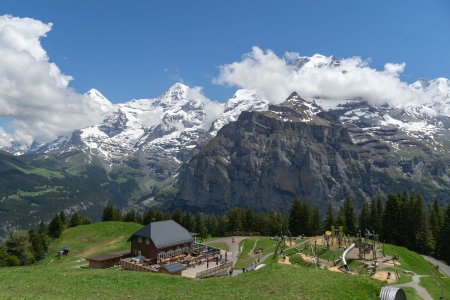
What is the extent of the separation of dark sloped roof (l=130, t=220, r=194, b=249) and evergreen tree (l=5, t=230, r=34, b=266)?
39.5m

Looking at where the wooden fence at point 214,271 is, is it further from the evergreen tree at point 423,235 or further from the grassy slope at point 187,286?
the evergreen tree at point 423,235

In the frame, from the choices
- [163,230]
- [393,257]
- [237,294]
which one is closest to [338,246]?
[393,257]

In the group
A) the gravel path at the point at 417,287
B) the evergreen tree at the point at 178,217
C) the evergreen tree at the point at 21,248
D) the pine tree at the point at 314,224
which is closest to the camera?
the gravel path at the point at 417,287

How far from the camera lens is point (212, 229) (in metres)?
171

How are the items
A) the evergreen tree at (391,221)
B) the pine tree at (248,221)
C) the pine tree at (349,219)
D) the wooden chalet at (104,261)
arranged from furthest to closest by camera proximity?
the pine tree at (248,221) → the pine tree at (349,219) → the evergreen tree at (391,221) → the wooden chalet at (104,261)

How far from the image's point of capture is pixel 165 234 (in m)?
86.2

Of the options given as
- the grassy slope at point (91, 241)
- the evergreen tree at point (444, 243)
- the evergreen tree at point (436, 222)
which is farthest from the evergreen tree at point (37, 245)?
the evergreen tree at point (436, 222)

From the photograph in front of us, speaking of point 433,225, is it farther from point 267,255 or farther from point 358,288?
point 358,288

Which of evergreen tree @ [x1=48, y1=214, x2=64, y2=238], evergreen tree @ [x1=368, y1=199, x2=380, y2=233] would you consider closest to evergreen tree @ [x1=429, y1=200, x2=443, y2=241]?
evergreen tree @ [x1=368, y1=199, x2=380, y2=233]

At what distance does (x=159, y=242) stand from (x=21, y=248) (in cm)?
4844

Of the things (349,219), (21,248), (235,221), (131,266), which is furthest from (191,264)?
(349,219)

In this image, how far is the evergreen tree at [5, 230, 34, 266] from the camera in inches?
4102

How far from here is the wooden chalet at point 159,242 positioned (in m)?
82.0

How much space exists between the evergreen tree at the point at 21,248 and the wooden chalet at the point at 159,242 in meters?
38.0
